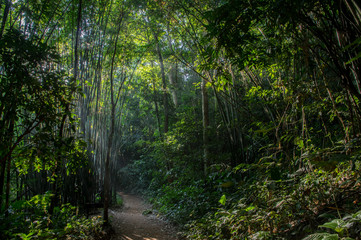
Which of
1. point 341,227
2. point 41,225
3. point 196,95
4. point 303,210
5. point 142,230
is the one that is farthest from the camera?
point 196,95

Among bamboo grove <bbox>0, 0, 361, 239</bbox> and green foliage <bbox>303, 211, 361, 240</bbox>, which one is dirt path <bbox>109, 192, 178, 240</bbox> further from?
green foliage <bbox>303, 211, 361, 240</bbox>

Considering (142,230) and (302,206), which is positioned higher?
(302,206)

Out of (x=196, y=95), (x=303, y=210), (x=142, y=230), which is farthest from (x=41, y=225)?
(x=196, y=95)

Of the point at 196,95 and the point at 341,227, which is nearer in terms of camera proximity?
the point at 341,227

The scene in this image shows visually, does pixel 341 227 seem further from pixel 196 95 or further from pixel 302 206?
pixel 196 95

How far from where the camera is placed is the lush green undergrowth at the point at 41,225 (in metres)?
1.90

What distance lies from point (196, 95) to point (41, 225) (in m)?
7.27

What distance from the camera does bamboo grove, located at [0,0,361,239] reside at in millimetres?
1486

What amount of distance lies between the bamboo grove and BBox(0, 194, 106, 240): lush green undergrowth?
1.7 inches

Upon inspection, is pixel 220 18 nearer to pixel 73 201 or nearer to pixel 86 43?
pixel 86 43

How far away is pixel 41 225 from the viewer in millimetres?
2209

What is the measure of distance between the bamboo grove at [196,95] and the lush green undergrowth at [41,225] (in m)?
0.04

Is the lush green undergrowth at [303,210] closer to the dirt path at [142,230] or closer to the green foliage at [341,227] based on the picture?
the green foliage at [341,227]

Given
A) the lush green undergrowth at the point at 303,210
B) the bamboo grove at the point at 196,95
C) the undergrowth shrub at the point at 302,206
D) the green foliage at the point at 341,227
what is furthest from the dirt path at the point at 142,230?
the green foliage at the point at 341,227
